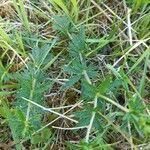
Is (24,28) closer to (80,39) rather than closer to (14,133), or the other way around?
(80,39)

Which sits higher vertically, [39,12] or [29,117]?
[39,12]

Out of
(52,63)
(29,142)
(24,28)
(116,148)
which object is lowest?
(116,148)

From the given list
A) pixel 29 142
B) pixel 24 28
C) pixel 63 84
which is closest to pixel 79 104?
pixel 63 84

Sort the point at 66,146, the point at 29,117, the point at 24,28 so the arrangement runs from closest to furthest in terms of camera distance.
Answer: the point at 29,117 → the point at 66,146 → the point at 24,28

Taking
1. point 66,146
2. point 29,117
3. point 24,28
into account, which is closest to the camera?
point 29,117

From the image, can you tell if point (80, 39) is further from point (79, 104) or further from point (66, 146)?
point (66, 146)

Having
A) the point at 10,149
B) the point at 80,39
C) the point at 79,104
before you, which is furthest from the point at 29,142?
the point at 80,39

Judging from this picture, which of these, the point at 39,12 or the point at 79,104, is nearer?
the point at 79,104
